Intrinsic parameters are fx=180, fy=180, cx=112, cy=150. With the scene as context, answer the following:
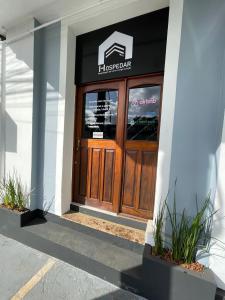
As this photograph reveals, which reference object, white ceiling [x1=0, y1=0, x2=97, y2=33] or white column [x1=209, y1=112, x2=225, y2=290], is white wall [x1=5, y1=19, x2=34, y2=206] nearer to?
white ceiling [x1=0, y1=0, x2=97, y2=33]

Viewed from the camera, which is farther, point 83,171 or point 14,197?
point 83,171

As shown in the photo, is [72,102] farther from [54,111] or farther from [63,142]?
[63,142]

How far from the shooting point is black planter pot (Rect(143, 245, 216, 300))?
138 cm

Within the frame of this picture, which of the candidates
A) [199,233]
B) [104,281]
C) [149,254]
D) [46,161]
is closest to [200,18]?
[199,233]

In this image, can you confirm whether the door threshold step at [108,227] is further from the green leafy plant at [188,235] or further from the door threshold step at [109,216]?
the green leafy plant at [188,235]

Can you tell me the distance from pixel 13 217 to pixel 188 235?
2.18 meters

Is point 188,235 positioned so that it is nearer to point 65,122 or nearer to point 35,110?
point 65,122

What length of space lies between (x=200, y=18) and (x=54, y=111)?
1982mm

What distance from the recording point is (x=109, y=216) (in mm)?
2484

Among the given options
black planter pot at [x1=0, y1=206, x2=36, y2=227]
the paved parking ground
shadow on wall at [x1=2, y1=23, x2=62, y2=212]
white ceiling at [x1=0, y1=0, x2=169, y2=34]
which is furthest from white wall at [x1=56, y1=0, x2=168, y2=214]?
the paved parking ground

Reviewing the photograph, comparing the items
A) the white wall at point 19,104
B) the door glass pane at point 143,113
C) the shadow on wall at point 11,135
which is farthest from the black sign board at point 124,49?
the shadow on wall at point 11,135

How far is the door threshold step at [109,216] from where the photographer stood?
2313 millimetres

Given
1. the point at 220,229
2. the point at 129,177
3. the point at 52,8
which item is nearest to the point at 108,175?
the point at 129,177

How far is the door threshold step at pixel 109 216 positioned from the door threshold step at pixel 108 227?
1.4 inches
